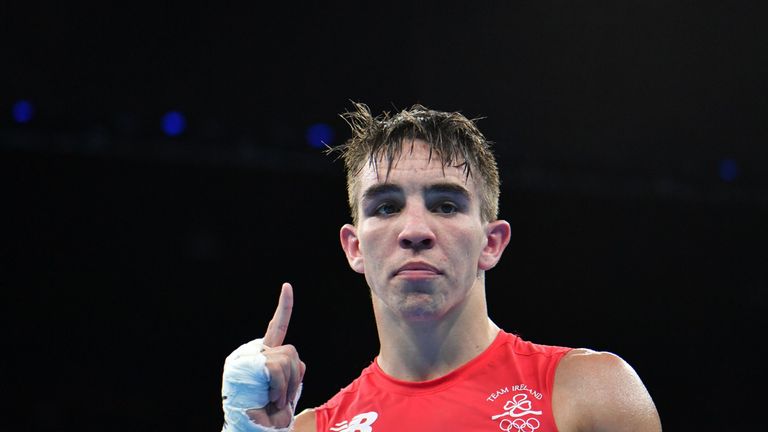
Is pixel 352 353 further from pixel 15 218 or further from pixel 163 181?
pixel 15 218

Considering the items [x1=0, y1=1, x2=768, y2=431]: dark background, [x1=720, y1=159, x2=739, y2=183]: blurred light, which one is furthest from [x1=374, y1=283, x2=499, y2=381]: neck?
[x1=720, y1=159, x2=739, y2=183]: blurred light

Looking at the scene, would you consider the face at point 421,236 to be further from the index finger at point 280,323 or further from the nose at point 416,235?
the index finger at point 280,323

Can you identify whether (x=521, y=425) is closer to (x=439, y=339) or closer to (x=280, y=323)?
(x=439, y=339)

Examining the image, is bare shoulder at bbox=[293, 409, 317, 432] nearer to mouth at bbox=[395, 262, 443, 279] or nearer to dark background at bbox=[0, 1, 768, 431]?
mouth at bbox=[395, 262, 443, 279]

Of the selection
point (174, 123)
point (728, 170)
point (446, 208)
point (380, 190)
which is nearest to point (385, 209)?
point (380, 190)

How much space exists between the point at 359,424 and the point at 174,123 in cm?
526

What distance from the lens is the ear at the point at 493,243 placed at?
2.59m

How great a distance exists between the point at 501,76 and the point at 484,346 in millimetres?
5088

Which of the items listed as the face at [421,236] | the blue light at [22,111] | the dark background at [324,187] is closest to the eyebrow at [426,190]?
the face at [421,236]

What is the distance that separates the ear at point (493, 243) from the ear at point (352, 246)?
0.37 metres

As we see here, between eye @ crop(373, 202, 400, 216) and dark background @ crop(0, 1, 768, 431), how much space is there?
4.32m

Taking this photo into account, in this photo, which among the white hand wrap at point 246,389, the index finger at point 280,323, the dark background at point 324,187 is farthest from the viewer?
the dark background at point 324,187

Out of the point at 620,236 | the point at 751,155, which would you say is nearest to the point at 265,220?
the point at 620,236

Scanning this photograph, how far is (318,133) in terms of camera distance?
7.68 metres
